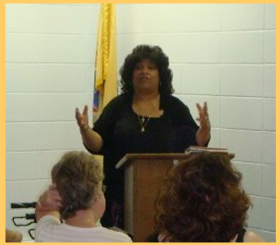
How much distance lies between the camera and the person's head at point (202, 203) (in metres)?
1.77

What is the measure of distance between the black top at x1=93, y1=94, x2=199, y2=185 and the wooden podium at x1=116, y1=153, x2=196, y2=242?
49cm

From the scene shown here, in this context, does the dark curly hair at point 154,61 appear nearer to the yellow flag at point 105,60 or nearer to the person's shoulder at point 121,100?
the person's shoulder at point 121,100

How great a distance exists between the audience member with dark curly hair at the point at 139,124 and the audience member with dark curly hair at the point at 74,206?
103cm

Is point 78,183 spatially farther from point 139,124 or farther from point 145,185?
point 139,124

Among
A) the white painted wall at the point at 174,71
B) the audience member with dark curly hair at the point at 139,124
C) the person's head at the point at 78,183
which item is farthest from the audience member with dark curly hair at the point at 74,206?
the white painted wall at the point at 174,71

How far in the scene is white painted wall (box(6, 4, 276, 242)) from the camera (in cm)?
351

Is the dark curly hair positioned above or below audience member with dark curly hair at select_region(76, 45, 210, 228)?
above

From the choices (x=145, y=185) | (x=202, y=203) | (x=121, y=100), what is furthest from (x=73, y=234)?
(x=121, y=100)

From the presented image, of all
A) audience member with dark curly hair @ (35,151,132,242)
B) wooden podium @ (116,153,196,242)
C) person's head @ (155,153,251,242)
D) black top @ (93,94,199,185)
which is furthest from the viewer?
black top @ (93,94,199,185)

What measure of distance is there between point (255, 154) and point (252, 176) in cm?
13

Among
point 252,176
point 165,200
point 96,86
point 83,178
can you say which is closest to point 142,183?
point 83,178

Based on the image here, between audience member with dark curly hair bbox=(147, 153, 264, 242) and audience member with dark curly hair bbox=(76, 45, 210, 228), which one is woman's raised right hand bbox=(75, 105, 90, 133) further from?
audience member with dark curly hair bbox=(147, 153, 264, 242)

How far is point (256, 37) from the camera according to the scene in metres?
3.50

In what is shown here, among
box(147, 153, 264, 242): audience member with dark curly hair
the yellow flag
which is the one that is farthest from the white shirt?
the yellow flag
